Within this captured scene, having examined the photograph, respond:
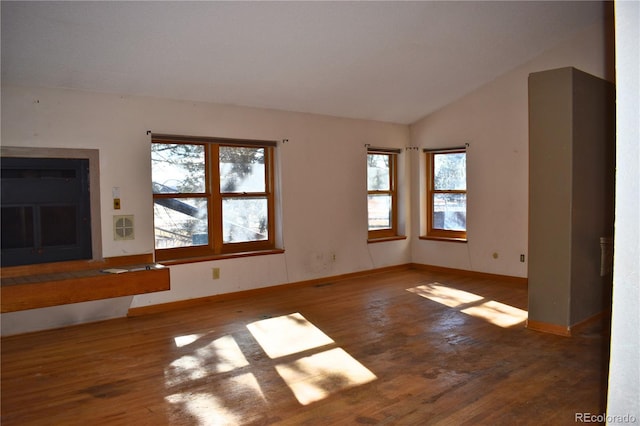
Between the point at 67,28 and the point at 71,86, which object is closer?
the point at 67,28

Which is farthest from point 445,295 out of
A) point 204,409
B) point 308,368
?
point 204,409

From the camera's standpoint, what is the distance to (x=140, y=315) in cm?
497

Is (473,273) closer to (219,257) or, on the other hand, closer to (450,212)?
(450,212)

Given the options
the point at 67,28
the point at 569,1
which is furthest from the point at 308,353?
the point at 569,1

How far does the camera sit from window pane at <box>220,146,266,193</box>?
5809 mm

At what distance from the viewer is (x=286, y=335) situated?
A: 4.25 metres

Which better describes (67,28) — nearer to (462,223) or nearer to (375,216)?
(375,216)

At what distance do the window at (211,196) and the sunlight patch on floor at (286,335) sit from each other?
1.50 metres

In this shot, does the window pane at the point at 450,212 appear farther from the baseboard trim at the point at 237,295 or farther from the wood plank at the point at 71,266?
the wood plank at the point at 71,266

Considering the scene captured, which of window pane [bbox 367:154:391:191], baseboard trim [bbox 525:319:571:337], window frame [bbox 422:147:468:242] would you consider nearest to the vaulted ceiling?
window pane [bbox 367:154:391:191]

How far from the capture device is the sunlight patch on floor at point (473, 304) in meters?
4.68

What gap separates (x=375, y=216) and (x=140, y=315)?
13.0 feet

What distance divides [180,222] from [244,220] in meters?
0.86

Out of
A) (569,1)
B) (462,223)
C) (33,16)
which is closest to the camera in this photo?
(33,16)
